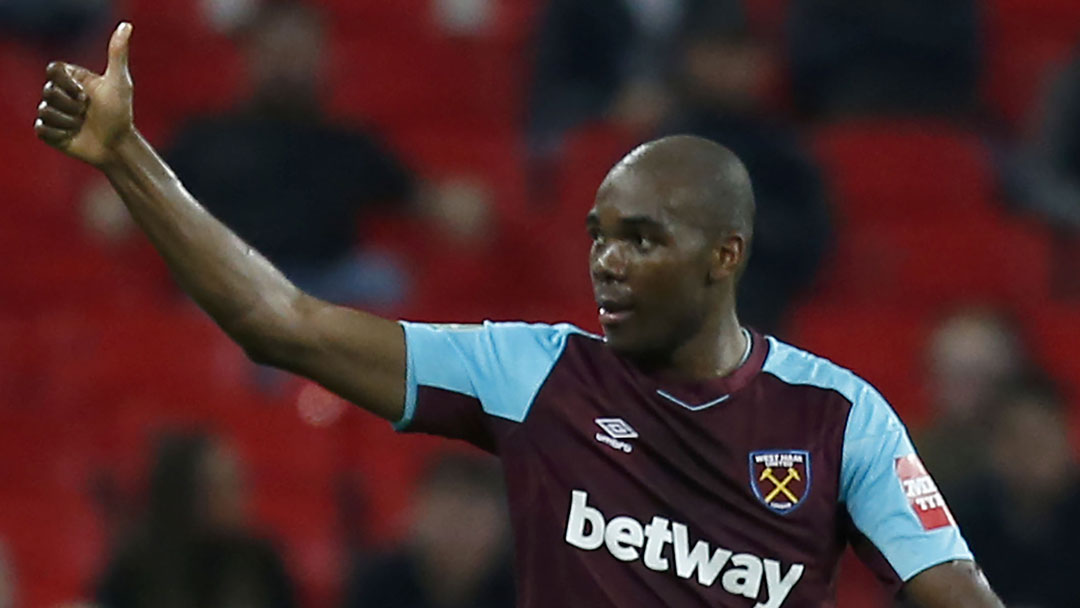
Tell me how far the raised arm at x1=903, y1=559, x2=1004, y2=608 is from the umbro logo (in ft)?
1.64

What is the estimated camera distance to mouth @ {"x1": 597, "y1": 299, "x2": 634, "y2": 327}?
3.38 metres

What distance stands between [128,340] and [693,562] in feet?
12.0

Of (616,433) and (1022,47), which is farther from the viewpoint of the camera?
(1022,47)

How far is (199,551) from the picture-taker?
5.75m

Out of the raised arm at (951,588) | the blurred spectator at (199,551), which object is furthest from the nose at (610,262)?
the blurred spectator at (199,551)

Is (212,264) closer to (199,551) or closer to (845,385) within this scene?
(845,385)

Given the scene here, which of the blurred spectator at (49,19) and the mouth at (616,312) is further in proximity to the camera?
the blurred spectator at (49,19)

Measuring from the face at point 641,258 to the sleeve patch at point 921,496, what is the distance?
0.44 m

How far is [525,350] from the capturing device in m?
3.46

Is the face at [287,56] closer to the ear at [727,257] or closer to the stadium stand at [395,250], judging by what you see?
the stadium stand at [395,250]

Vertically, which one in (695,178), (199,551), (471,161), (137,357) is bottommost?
(199,551)

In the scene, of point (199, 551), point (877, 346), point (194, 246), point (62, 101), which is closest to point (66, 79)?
point (62, 101)

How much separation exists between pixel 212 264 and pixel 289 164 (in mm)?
4250

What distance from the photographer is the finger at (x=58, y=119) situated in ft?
10.2
